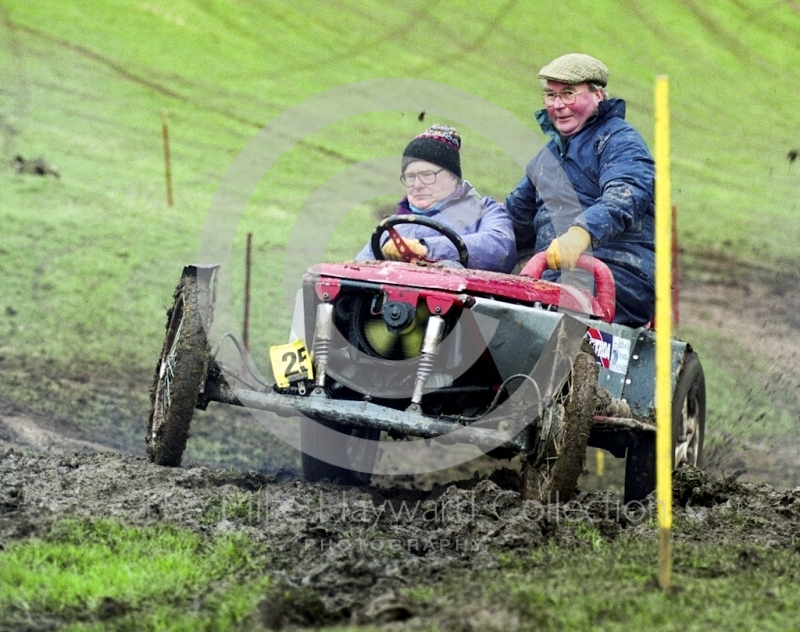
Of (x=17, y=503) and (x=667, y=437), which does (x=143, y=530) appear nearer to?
(x=17, y=503)

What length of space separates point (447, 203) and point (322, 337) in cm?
164

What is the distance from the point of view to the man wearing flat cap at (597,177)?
704cm

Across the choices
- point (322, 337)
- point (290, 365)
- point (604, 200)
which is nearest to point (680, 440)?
point (604, 200)

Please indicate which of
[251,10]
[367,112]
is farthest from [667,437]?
Result: [251,10]

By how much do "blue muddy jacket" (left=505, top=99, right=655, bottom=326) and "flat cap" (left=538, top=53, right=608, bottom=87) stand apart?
0.70 ft

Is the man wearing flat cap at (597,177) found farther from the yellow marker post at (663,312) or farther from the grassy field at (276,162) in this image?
the grassy field at (276,162)

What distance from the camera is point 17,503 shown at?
538 centimetres

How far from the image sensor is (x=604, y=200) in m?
6.88

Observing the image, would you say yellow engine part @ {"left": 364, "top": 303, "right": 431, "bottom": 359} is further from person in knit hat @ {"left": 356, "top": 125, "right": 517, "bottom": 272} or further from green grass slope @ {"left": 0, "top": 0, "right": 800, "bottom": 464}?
green grass slope @ {"left": 0, "top": 0, "right": 800, "bottom": 464}

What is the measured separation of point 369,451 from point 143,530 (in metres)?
2.93

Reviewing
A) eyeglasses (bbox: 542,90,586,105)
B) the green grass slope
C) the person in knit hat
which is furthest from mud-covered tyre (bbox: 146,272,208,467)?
the green grass slope

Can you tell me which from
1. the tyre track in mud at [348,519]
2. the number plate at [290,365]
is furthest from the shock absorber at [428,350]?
the number plate at [290,365]

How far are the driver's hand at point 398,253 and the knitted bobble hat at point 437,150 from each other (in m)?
0.79

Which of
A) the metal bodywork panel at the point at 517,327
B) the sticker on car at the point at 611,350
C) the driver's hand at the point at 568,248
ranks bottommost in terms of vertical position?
the sticker on car at the point at 611,350
